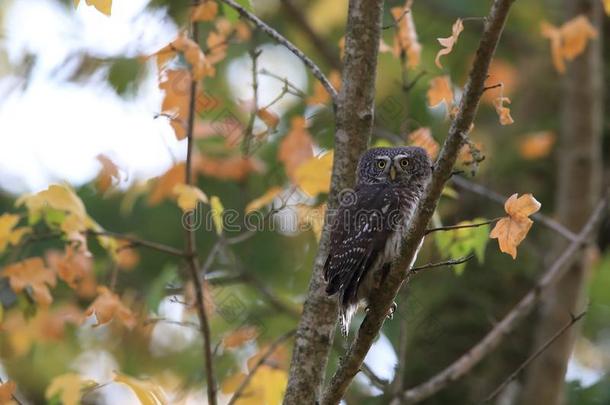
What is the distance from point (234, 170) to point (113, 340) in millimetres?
3076

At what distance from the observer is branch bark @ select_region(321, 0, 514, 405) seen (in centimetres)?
302

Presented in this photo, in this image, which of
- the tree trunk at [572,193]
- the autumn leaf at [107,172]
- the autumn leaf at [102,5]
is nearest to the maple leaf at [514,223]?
the autumn leaf at [102,5]

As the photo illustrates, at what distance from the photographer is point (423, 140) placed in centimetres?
495

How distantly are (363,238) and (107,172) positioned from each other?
5.28ft

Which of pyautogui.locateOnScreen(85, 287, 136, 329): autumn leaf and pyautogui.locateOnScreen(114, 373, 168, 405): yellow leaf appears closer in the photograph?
pyautogui.locateOnScreen(114, 373, 168, 405): yellow leaf

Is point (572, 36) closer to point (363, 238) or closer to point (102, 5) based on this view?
point (363, 238)

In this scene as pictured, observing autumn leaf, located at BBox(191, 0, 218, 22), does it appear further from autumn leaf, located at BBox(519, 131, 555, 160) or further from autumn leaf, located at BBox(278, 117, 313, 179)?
autumn leaf, located at BBox(519, 131, 555, 160)

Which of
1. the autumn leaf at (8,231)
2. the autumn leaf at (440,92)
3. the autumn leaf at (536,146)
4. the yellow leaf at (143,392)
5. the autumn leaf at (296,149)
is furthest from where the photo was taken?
the autumn leaf at (536,146)

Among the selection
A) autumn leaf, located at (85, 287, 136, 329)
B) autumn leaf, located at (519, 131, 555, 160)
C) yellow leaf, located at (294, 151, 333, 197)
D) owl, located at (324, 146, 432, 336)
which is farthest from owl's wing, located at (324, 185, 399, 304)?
autumn leaf, located at (519, 131, 555, 160)

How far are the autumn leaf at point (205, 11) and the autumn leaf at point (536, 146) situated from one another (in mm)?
4272

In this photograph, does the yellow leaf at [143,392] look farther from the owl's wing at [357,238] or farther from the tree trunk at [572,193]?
the tree trunk at [572,193]

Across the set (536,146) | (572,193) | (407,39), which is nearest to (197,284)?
(407,39)

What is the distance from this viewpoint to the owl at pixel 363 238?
4262mm

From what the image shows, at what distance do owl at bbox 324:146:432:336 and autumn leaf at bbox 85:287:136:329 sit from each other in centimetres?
112
